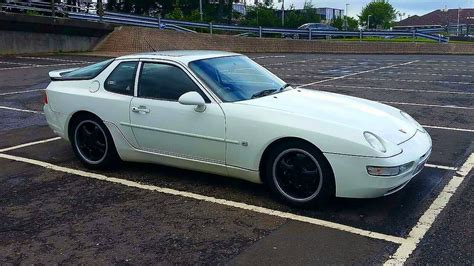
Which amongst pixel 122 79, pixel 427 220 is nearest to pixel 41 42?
pixel 122 79

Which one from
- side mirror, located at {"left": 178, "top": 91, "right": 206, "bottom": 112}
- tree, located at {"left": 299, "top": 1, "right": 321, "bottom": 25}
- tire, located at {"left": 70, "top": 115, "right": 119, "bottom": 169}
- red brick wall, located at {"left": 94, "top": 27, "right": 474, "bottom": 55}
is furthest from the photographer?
tree, located at {"left": 299, "top": 1, "right": 321, "bottom": 25}

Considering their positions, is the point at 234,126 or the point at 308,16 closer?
the point at 234,126

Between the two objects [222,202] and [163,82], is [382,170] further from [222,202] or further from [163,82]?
[163,82]

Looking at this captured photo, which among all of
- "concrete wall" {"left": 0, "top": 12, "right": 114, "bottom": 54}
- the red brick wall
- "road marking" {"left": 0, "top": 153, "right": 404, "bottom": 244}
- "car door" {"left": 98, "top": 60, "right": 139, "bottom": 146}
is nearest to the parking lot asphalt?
"road marking" {"left": 0, "top": 153, "right": 404, "bottom": 244}

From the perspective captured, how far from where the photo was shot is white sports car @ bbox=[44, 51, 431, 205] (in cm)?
411

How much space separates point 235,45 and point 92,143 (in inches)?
960

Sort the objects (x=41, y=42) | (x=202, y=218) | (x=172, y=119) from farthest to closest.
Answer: (x=41, y=42) → (x=172, y=119) → (x=202, y=218)

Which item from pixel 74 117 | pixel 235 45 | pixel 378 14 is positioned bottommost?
pixel 74 117

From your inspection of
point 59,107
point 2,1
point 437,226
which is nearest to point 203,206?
point 437,226

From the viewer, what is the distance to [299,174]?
431 cm

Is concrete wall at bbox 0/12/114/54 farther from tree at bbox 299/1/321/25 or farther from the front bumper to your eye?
Result: tree at bbox 299/1/321/25

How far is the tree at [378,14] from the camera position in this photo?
99.2 m

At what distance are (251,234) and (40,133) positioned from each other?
475 centimetres

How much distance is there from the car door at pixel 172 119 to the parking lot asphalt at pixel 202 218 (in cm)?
41
